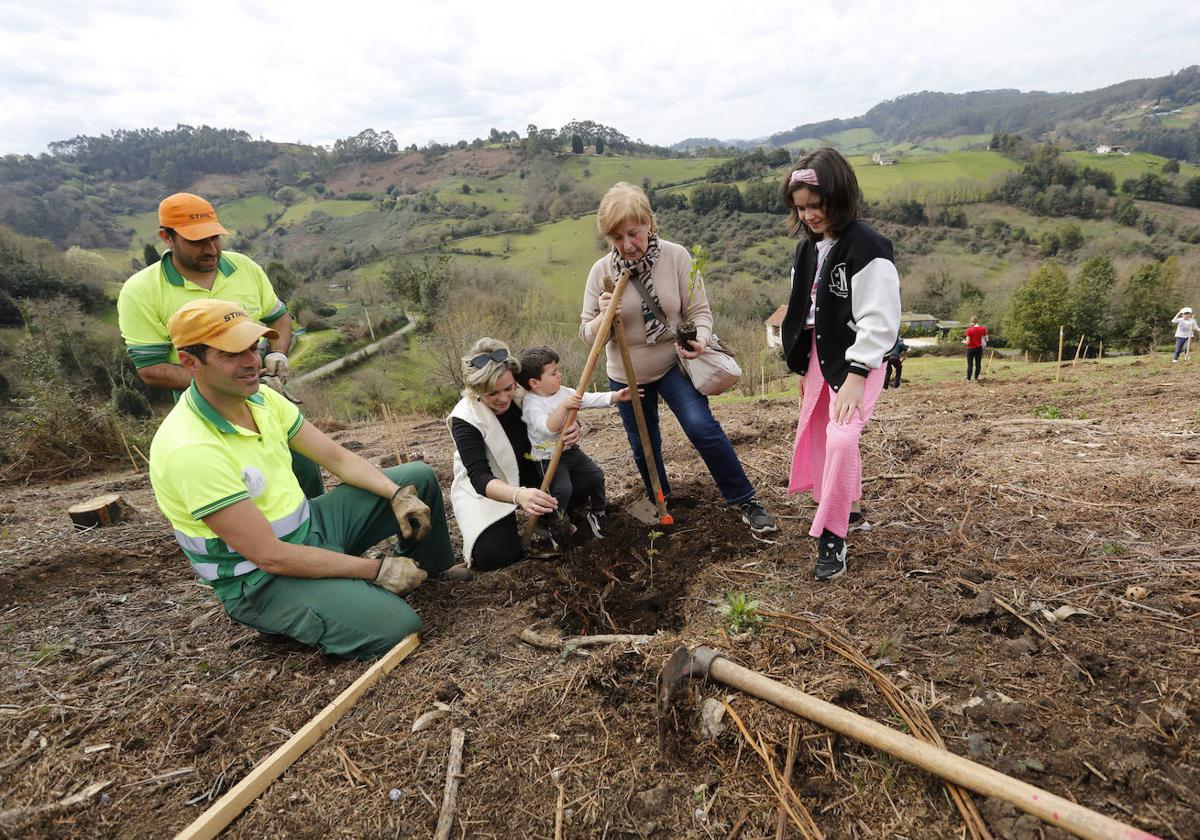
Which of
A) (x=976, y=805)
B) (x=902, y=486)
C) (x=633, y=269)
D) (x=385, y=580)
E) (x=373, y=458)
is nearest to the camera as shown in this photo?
(x=976, y=805)

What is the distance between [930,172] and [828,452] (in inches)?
3507

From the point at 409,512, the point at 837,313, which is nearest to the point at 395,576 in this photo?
the point at 409,512

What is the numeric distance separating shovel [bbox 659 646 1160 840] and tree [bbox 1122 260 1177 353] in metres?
36.8

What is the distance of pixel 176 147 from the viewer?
345 feet

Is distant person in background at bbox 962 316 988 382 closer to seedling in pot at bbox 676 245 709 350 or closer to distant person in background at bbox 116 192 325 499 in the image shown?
seedling in pot at bbox 676 245 709 350

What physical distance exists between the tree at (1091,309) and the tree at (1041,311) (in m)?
0.47

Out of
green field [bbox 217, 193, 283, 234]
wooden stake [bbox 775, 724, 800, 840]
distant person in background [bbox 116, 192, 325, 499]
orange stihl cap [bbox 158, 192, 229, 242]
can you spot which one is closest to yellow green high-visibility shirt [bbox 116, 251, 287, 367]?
distant person in background [bbox 116, 192, 325, 499]

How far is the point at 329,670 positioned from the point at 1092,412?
777cm

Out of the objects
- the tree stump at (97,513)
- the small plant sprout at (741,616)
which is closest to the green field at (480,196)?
the tree stump at (97,513)

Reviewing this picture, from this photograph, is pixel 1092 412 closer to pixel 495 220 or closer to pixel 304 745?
pixel 304 745

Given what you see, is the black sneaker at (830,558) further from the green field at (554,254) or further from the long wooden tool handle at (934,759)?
the green field at (554,254)

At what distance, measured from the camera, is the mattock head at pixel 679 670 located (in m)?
2.03

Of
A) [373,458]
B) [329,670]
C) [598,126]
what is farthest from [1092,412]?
[598,126]

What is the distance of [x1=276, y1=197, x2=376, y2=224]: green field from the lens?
271 ft
